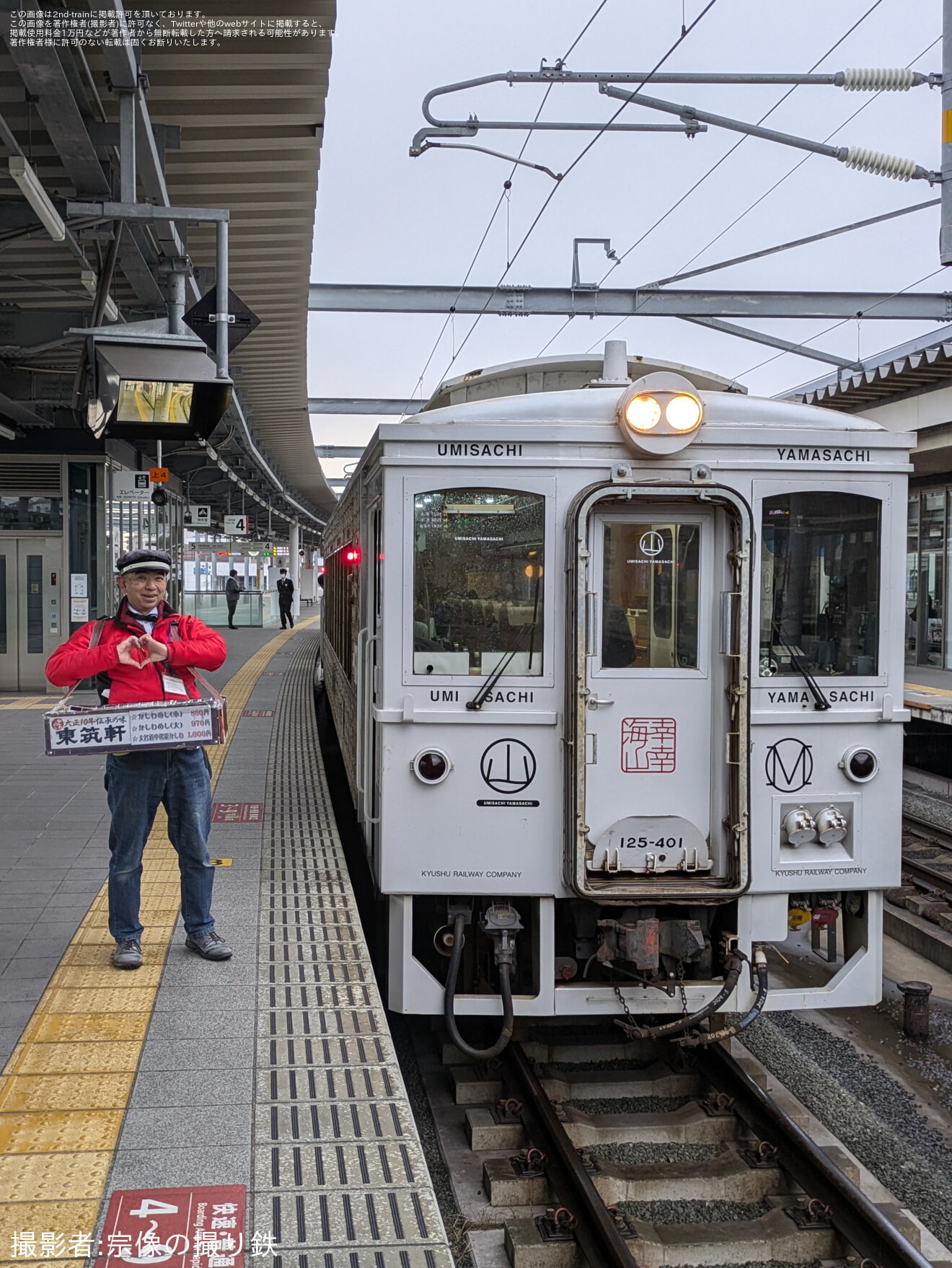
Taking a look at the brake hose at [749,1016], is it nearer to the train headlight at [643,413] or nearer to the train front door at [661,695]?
the train front door at [661,695]

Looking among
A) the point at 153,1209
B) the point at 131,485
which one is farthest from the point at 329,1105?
the point at 131,485

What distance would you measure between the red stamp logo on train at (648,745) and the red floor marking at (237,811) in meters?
3.74

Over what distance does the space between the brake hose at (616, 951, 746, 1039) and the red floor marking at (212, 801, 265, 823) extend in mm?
3744

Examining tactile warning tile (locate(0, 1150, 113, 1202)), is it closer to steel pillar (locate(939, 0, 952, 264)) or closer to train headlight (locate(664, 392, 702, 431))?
train headlight (locate(664, 392, 702, 431))

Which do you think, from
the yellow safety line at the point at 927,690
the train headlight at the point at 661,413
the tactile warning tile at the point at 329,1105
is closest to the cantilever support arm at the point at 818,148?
the train headlight at the point at 661,413

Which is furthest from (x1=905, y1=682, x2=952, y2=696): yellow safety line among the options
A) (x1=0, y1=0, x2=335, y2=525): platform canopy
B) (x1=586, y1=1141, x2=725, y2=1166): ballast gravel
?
(x1=586, y1=1141, x2=725, y2=1166): ballast gravel

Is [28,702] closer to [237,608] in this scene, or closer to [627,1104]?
[627,1104]

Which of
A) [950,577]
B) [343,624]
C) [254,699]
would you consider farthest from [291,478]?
[343,624]

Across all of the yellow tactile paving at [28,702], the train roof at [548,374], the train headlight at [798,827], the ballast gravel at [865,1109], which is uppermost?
the train roof at [548,374]

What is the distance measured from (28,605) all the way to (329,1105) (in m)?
12.8

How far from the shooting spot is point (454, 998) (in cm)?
462

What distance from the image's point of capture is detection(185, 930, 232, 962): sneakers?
4770 millimetres

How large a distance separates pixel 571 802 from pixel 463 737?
508 millimetres

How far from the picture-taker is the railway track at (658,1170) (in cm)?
384
